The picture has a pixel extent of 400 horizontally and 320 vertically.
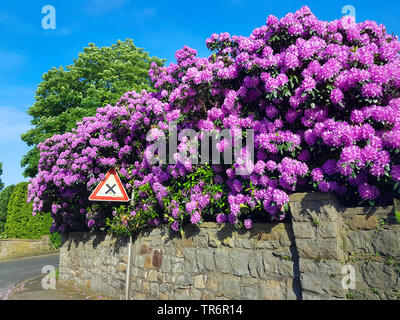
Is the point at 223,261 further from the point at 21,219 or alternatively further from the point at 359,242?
the point at 21,219

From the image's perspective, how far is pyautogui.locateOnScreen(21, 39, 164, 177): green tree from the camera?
17000mm

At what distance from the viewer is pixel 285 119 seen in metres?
4.38

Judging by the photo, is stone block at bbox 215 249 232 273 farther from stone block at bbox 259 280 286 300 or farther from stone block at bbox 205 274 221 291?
stone block at bbox 259 280 286 300

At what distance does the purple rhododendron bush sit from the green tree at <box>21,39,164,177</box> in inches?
466

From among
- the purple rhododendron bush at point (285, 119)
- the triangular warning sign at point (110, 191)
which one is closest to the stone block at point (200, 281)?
the purple rhododendron bush at point (285, 119)

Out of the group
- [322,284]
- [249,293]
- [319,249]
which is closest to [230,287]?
[249,293]

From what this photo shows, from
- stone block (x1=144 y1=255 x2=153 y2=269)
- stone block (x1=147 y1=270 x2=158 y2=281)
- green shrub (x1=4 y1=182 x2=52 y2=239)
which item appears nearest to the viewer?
stone block (x1=147 y1=270 x2=158 y2=281)

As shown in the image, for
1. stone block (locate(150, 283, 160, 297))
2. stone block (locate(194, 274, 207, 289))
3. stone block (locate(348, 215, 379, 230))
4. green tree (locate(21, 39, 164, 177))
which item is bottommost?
stone block (locate(150, 283, 160, 297))

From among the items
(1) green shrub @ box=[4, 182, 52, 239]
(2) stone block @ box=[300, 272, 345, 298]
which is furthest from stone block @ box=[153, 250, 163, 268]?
(1) green shrub @ box=[4, 182, 52, 239]

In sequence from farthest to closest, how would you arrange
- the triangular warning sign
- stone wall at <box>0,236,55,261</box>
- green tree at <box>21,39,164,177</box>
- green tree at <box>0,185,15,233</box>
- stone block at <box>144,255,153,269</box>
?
green tree at <box>0,185,15,233</box> → stone wall at <box>0,236,55,261</box> → green tree at <box>21,39,164,177</box> → the triangular warning sign → stone block at <box>144,255,153,269</box>
